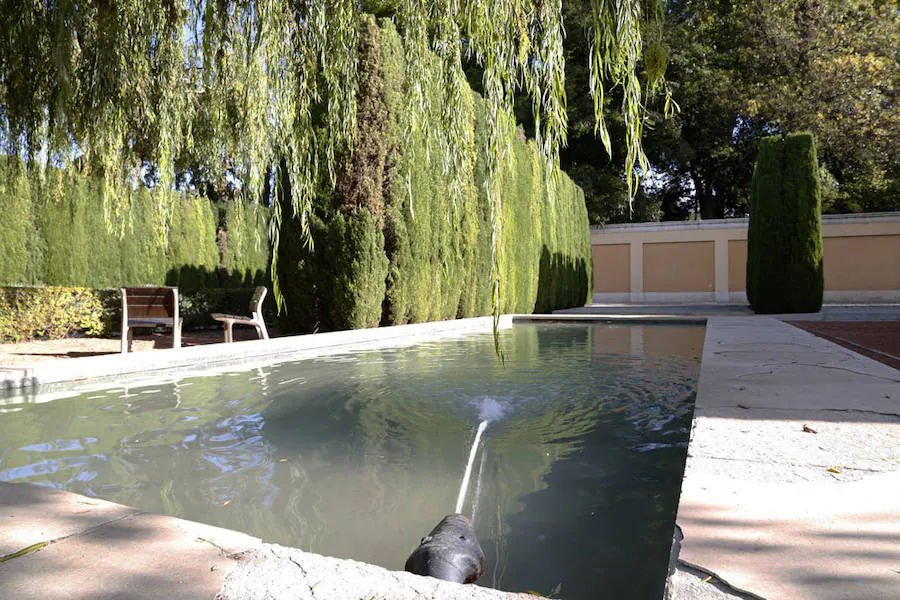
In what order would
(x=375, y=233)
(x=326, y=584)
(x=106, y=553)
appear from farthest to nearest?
(x=375, y=233) → (x=106, y=553) → (x=326, y=584)

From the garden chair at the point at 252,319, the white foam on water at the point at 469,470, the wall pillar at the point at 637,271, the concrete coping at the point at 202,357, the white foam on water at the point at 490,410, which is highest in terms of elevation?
the wall pillar at the point at 637,271

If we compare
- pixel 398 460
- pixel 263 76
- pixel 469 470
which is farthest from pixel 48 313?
pixel 469 470

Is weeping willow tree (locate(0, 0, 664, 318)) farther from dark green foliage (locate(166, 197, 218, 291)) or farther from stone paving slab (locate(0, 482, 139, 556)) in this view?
dark green foliage (locate(166, 197, 218, 291))

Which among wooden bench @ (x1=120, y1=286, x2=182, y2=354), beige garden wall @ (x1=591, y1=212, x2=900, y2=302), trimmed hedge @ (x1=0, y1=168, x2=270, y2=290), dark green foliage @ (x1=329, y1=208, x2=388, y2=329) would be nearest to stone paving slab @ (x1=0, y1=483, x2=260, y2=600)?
wooden bench @ (x1=120, y1=286, x2=182, y2=354)

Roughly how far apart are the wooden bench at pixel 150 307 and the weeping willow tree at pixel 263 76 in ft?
8.39

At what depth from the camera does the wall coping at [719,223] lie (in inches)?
753

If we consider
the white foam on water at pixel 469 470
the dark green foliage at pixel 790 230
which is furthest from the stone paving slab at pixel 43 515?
the dark green foliage at pixel 790 230

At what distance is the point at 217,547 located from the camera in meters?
1.32

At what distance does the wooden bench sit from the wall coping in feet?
60.9

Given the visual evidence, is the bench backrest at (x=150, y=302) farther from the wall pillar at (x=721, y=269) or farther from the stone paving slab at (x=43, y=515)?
the wall pillar at (x=721, y=269)

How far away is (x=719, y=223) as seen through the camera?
69.7ft

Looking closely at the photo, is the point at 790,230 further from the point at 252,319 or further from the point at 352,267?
the point at 252,319

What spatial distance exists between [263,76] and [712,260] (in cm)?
2140

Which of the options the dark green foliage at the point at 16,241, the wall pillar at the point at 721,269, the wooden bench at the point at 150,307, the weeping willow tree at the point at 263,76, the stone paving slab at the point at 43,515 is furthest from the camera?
the wall pillar at the point at 721,269
